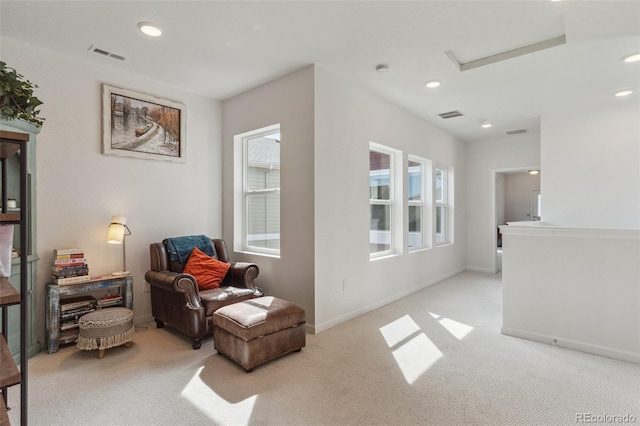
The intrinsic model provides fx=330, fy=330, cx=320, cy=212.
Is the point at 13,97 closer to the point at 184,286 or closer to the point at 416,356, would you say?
the point at 184,286

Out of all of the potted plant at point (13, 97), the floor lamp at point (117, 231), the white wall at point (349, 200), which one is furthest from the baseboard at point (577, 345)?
the potted plant at point (13, 97)

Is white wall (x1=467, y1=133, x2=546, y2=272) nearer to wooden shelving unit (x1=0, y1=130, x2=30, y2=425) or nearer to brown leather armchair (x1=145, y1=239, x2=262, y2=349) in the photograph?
brown leather armchair (x1=145, y1=239, x2=262, y2=349)

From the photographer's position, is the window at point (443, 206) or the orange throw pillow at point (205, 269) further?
the window at point (443, 206)

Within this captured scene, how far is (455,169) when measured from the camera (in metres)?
6.42

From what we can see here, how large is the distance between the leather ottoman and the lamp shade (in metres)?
1.30

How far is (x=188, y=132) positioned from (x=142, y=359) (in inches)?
102

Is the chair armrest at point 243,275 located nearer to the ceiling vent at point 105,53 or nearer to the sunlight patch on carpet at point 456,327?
the sunlight patch on carpet at point 456,327

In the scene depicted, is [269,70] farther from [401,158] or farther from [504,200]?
[504,200]

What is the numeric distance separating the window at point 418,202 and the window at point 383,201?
0.64 metres

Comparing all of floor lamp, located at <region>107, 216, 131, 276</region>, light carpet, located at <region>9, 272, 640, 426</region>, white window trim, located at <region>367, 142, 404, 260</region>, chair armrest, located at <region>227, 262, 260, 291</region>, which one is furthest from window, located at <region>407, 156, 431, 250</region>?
floor lamp, located at <region>107, 216, 131, 276</region>

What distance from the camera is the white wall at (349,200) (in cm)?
344

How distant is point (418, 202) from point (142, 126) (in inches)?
162

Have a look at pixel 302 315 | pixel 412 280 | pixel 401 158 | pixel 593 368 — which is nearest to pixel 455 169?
pixel 401 158

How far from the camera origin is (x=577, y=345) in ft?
9.88
